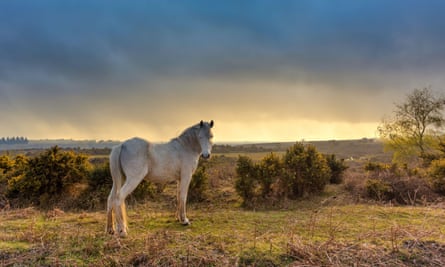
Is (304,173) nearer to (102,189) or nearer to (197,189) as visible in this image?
(197,189)

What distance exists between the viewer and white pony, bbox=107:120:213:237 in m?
4.86

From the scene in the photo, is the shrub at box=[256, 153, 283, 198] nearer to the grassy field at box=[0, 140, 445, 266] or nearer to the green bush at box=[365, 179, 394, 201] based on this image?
the grassy field at box=[0, 140, 445, 266]

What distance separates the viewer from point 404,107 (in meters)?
20.2

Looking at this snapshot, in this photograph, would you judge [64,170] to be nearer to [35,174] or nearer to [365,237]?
[35,174]

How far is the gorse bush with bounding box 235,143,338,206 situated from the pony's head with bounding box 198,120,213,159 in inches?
157

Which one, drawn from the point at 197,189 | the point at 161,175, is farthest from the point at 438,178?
the point at 161,175

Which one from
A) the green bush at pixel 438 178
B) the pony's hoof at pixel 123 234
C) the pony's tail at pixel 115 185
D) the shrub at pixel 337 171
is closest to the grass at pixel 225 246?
the pony's hoof at pixel 123 234

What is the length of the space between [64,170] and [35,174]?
933mm

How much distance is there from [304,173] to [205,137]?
541cm

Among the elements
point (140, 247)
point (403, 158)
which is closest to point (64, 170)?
point (140, 247)

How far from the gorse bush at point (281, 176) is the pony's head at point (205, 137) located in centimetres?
398

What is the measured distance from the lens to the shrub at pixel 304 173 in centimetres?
927

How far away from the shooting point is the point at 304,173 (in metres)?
9.38

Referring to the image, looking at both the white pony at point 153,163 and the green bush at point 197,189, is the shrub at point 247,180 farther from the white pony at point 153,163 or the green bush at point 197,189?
the white pony at point 153,163
